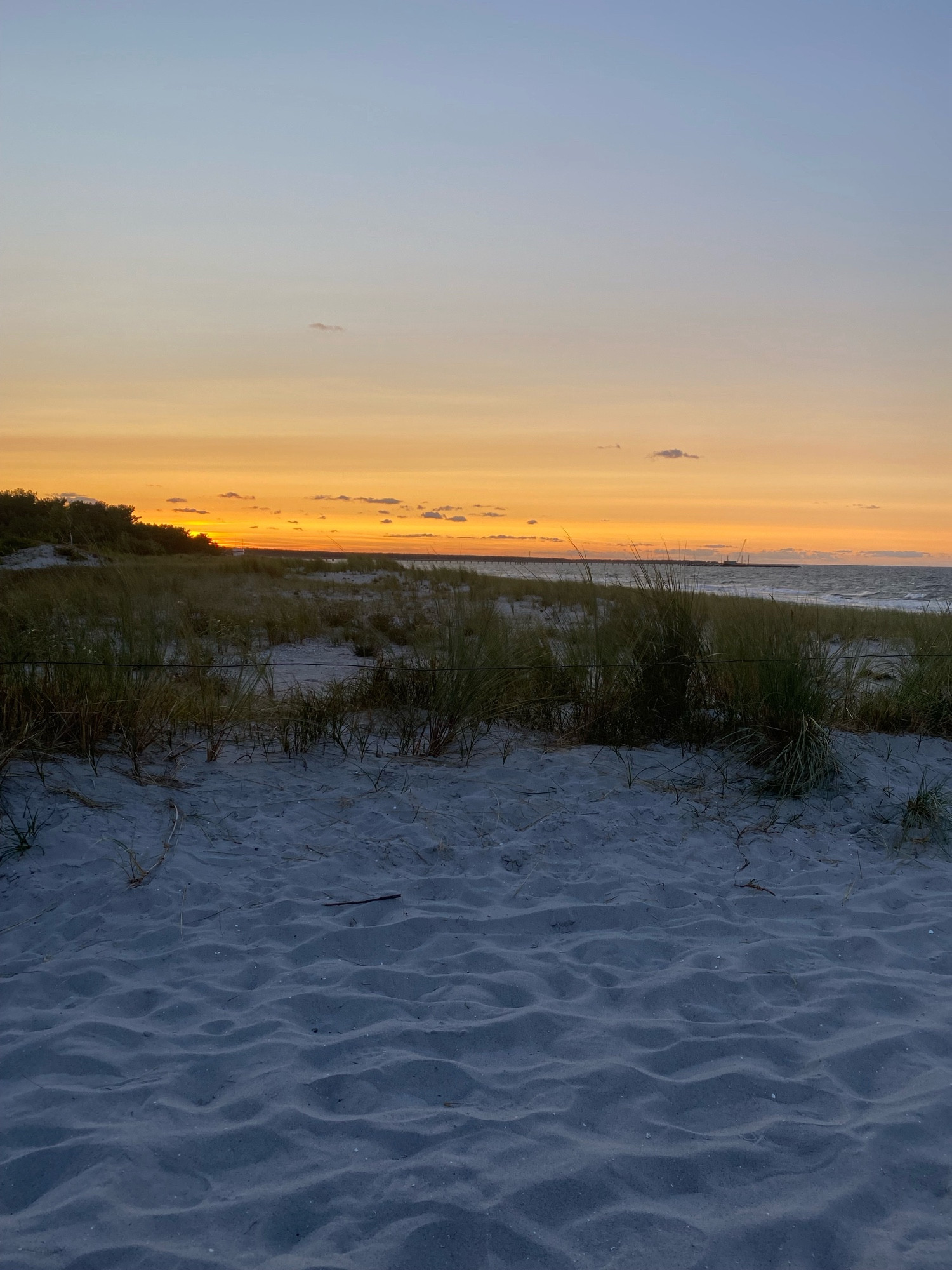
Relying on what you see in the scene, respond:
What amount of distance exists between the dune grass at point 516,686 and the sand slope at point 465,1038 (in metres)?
0.51

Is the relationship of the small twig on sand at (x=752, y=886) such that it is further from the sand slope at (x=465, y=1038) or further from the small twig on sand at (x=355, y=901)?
the small twig on sand at (x=355, y=901)

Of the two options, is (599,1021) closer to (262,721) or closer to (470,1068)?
(470,1068)

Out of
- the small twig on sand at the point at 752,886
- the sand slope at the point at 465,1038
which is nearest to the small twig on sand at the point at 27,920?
the sand slope at the point at 465,1038

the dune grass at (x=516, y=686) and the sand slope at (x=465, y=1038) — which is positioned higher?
the dune grass at (x=516, y=686)

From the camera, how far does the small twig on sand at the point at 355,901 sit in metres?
3.38

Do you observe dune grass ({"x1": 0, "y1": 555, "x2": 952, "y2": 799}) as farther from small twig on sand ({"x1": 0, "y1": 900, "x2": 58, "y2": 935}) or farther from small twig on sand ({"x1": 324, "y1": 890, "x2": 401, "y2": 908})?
small twig on sand ({"x1": 324, "y1": 890, "x2": 401, "y2": 908})

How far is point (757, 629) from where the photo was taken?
17.5ft

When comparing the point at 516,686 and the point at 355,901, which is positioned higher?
the point at 516,686

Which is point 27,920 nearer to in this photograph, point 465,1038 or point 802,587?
point 465,1038

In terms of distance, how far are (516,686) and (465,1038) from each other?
10.6 ft

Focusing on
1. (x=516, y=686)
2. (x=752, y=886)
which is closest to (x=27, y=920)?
(x=752, y=886)

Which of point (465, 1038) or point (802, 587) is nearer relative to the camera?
point (465, 1038)

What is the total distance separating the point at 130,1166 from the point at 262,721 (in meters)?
3.31

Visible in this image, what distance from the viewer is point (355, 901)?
341 cm
